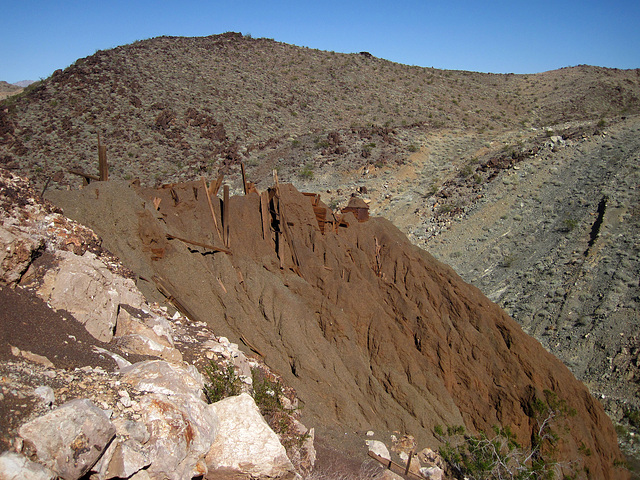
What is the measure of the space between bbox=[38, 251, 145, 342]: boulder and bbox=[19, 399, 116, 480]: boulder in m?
2.02

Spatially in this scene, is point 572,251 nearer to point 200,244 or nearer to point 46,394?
point 200,244

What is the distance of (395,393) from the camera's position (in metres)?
8.33

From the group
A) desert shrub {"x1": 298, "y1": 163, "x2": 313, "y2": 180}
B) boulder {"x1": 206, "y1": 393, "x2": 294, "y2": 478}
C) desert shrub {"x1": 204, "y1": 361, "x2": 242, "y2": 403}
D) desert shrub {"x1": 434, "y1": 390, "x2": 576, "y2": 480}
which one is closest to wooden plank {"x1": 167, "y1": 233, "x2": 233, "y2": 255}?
desert shrub {"x1": 204, "y1": 361, "x2": 242, "y2": 403}

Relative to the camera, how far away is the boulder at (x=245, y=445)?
5.17m

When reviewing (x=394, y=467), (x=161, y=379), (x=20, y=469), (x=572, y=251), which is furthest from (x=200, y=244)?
(x=572, y=251)

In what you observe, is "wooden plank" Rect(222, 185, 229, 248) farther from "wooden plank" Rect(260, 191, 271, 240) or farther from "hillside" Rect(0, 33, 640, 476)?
"hillside" Rect(0, 33, 640, 476)

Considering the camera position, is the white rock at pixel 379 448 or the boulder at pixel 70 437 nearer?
the boulder at pixel 70 437

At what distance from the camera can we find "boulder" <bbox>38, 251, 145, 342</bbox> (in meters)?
5.98

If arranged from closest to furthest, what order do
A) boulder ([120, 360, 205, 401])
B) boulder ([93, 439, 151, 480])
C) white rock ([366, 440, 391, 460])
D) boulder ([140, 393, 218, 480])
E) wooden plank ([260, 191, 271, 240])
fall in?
boulder ([93, 439, 151, 480]) < boulder ([140, 393, 218, 480]) < boulder ([120, 360, 205, 401]) < white rock ([366, 440, 391, 460]) < wooden plank ([260, 191, 271, 240])

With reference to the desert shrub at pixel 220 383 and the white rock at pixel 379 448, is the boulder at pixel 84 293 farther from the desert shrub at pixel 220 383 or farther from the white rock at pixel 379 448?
the white rock at pixel 379 448

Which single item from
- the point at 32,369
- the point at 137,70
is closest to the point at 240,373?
the point at 32,369

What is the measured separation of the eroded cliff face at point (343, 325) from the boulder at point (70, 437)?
387cm

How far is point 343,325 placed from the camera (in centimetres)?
873

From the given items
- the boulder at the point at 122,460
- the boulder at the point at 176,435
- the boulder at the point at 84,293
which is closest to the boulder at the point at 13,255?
the boulder at the point at 84,293
